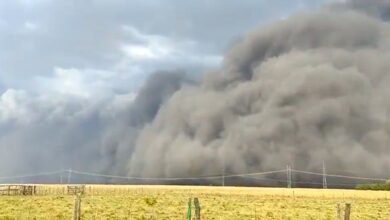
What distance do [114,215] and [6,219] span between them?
21.2 ft

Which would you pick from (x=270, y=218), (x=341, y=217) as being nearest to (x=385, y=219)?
(x=270, y=218)

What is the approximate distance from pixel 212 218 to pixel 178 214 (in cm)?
297

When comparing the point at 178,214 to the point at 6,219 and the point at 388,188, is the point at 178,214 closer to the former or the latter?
the point at 6,219

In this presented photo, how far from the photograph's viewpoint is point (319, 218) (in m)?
33.1

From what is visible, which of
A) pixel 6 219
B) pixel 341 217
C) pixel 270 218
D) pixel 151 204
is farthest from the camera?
pixel 151 204

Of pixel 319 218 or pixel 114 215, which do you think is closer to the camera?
pixel 114 215

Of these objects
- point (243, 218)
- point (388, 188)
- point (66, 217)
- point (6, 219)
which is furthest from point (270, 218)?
point (388, 188)

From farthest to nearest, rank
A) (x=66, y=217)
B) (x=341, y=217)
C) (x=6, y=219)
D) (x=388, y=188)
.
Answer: (x=388, y=188) < (x=66, y=217) < (x=6, y=219) < (x=341, y=217)

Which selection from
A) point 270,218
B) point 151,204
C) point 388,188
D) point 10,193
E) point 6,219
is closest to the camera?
point 6,219

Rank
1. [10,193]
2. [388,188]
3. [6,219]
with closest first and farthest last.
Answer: [6,219], [10,193], [388,188]

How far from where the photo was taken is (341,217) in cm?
1659

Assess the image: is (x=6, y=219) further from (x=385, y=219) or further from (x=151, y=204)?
(x=385, y=219)

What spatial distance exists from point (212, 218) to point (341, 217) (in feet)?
47.9

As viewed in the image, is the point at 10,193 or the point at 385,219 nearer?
the point at 385,219
